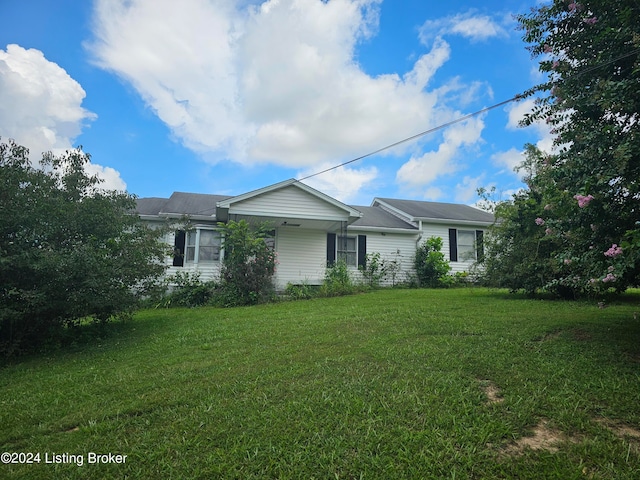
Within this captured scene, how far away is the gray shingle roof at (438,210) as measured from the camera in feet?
55.1

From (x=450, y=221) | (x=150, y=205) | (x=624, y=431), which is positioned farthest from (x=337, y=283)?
(x=624, y=431)

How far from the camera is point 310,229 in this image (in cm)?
1533

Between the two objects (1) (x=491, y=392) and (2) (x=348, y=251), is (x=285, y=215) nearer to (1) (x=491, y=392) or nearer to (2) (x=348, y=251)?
(2) (x=348, y=251)

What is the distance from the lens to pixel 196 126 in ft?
47.2

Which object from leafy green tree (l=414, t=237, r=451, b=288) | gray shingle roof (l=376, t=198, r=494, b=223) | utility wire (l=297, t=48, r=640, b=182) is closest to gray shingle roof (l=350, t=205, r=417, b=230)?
gray shingle roof (l=376, t=198, r=494, b=223)

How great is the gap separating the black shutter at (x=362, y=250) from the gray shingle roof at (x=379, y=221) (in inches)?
23.0

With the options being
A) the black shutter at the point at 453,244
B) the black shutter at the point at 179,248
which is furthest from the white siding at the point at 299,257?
the black shutter at the point at 453,244

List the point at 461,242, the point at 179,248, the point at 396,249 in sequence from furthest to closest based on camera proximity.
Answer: the point at 461,242 → the point at 396,249 → the point at 179,248

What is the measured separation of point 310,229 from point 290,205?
6.89ft

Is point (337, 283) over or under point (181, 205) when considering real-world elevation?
under

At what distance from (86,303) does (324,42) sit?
9853 millimetres

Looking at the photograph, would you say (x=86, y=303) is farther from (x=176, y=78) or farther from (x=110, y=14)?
(x=176, y=78)

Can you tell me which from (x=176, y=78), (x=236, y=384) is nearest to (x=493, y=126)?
(x=176, y=78)

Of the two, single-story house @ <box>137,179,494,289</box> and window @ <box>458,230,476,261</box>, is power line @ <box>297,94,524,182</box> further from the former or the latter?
window @ <box>458,230,476,261</box>
